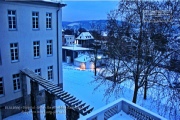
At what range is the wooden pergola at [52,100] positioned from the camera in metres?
7.90

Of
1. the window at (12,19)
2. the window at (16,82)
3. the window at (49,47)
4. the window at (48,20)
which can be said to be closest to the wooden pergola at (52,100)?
the window at (16,82)

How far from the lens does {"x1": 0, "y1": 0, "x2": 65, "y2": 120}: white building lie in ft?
37.9

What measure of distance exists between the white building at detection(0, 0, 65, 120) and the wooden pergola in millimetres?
846

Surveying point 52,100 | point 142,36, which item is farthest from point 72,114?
point 142,36

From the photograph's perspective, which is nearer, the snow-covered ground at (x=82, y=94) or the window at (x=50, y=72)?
the snow-covered ground at (x=82, y=94)

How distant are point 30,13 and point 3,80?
5389 millimetres

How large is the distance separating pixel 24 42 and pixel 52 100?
207 inches

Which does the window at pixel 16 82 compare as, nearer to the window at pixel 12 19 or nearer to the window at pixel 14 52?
the window at pixel 14 52

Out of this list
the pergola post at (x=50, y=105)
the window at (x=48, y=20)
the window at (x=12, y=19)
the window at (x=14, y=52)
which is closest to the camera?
the pergola post at (x=50, y=105)

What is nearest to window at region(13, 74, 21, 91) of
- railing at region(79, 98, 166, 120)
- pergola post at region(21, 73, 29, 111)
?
pergola post at region(21, 73, 29, 111)

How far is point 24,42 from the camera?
1255cm

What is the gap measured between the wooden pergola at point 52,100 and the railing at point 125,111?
1284mm

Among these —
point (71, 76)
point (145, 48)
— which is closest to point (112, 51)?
point (145, 48)

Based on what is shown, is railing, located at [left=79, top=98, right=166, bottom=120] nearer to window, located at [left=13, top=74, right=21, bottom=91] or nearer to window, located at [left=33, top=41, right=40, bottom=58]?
window, located at [left=13, top=74, right=21, bottom=91]
